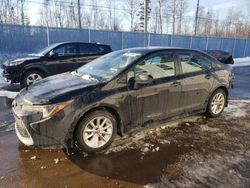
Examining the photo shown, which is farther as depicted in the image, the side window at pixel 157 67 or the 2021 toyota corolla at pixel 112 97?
the side window at pixel 157 67

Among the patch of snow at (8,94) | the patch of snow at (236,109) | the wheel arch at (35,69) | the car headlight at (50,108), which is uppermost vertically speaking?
the car headlight at (50,108)

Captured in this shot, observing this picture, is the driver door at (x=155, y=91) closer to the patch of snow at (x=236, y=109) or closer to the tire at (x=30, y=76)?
the patch of snow at (x=236, y=109)

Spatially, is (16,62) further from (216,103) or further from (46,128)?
(216,103)

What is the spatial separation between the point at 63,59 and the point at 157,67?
5.29 metres

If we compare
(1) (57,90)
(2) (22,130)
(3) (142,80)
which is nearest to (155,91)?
(3) (142,80)

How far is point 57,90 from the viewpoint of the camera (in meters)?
3.81

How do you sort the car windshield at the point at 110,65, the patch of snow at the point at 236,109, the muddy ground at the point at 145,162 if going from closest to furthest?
the muddy ground at the point at 145,162
the car windshield at the point at 110,65
the patch of snow at the point at 236,109

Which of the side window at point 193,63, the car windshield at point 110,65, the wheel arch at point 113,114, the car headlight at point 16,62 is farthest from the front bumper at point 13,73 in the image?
the side window at point 193,63

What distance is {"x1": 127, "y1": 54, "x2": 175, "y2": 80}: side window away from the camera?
431 cm

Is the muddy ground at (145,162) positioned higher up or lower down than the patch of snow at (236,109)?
higher up

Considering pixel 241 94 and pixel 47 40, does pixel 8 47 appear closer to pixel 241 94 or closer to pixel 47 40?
pixel 47 40

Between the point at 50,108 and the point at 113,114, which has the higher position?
the point at 50,108

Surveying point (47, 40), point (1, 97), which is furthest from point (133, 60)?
point (47, 40)

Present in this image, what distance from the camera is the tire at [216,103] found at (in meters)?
5.57
